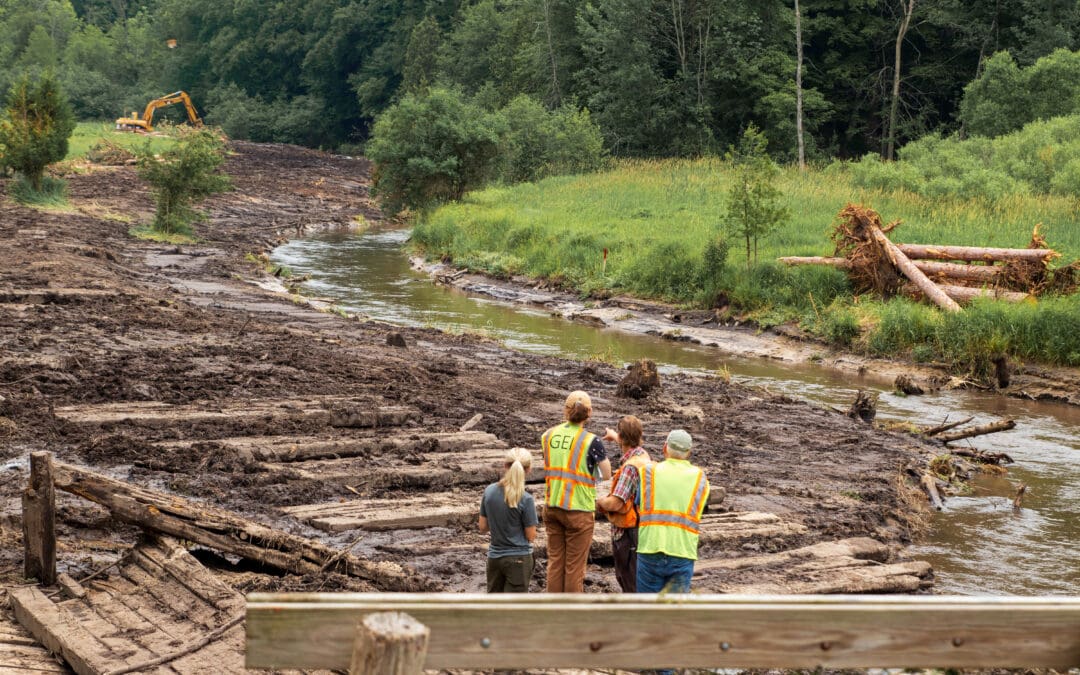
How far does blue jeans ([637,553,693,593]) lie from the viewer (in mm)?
7609

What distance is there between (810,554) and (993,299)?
16.2m

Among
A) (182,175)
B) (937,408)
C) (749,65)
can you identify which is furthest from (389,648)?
(749,65)

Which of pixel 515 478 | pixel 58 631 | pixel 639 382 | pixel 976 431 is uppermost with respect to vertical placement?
pixel 515 478

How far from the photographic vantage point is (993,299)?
25.2 meters

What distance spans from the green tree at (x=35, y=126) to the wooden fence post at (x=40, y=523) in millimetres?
31649

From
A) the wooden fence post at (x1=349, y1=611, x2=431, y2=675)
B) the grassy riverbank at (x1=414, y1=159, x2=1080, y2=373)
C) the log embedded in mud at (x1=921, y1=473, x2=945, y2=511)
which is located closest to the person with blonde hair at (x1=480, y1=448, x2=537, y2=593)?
the wooden fence post at (x1=349, y1=611, x2=431, y2=675)

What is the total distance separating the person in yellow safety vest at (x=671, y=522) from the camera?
759 cm

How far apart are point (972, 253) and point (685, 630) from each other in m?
25.1

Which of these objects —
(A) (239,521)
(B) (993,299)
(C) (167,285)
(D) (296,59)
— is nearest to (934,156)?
(B) (993,299)

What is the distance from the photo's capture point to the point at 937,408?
68.9ft

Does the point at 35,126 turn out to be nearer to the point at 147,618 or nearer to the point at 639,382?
the point at 639,382

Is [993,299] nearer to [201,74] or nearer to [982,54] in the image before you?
[982,54]

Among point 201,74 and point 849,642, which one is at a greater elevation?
point 201,74

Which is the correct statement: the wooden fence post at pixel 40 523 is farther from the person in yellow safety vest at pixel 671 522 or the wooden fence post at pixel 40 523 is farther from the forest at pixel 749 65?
the forest at pixel 749 65
